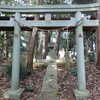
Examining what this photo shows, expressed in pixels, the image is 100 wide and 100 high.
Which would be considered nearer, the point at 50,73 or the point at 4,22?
the point at 4,22

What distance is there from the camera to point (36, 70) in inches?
325

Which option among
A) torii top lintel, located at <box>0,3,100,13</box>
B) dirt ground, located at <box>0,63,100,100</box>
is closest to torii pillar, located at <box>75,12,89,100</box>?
torii top lintel, located at <box>0,3,100,13</box>

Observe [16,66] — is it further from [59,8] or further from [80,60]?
[59,8]

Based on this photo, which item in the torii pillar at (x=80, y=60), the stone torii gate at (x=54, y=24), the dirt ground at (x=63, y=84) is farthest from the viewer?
the dirt ground at (x=63, y=84)

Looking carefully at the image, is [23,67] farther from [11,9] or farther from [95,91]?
[95,91]

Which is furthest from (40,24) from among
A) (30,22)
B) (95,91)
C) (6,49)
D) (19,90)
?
(6,49)

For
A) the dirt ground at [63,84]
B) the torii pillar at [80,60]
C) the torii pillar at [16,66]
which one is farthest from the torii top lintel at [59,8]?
the dirt ground at [63,84]

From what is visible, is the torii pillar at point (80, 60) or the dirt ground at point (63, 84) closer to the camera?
the torii pillar at point (80, 60)

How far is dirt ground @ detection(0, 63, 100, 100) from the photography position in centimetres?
573

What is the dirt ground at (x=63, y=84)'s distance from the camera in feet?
18.8

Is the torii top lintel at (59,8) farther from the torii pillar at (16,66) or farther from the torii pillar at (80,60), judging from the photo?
the torii pillar at (16,66)

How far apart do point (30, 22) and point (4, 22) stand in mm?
794

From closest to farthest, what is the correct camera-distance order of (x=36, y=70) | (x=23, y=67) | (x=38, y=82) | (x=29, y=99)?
(x=29, y=99)
(x=38, y=82)
(x=23, y=67)
(x=36, y=70)

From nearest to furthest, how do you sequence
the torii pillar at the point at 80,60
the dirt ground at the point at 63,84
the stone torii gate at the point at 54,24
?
the torii pillar at the point at 80,60 < the stone torii gate at the point at 54,24 < the dirt ground at the point at 63,84
